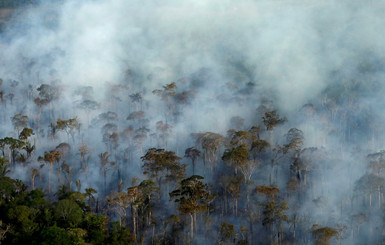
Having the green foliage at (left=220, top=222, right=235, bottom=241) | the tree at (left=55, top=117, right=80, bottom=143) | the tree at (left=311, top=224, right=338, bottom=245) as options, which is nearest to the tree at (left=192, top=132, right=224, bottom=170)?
the green foliage at (left=220, top=222, right=235, bottom=241)

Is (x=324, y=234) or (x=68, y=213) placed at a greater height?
(x=68, y=213)

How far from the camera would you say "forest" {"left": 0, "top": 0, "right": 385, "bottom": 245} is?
164ft

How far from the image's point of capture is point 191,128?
80188 millimetres

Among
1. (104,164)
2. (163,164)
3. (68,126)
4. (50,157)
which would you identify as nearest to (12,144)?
(50,157)

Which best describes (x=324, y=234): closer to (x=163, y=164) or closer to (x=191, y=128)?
(x=163, y=164)

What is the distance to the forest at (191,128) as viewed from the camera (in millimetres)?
50000

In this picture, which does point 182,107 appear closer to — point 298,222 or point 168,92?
point 168,92

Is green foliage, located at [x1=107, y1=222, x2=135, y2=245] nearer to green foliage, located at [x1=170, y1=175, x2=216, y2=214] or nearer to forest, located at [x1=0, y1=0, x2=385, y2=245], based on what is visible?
forest, located at [x1=0, y1=0, x2=385, y2=245]

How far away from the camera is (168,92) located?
85.7 meters

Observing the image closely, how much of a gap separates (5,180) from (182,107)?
4488 centimetres

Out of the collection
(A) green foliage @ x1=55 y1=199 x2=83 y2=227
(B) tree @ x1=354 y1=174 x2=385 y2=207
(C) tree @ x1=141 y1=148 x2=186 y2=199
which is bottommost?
(A) green foliage @ x1=55 y1=199 x2=83 y2=227

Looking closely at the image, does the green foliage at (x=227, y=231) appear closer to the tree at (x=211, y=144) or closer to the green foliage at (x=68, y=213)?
the tree at (x=211, y=144)

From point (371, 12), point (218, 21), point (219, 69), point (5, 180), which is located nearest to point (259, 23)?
point (218, 21)

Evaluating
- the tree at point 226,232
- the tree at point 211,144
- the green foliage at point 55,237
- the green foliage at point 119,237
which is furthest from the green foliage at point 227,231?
the green foliage at point 55,237
